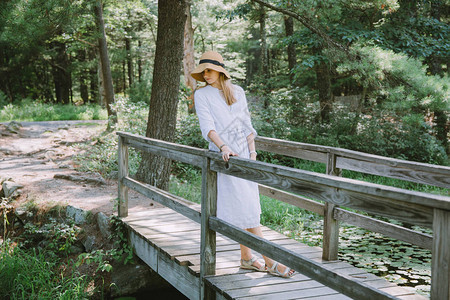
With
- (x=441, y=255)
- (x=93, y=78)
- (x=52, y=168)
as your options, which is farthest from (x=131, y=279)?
(x=93, y=78)

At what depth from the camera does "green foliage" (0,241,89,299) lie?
4.97m

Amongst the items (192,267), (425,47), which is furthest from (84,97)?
(192,267)

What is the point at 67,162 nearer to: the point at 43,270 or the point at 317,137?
the point at 43,270

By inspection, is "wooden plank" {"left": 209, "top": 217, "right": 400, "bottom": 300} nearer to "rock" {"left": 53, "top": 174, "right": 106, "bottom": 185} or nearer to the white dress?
the white dress

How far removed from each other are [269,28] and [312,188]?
23.8 metres

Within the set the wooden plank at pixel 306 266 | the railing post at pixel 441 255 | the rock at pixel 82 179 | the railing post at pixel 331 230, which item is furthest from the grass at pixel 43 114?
the railing post at pixel 441 255

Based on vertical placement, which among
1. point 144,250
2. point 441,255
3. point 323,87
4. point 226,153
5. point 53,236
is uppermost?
point 323,87

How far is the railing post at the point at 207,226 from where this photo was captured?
12.3 feet

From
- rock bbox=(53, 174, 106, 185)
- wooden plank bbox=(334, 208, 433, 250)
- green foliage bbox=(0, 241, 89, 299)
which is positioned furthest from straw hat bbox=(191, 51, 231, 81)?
rock bbox=(53, 174, 106, 185)

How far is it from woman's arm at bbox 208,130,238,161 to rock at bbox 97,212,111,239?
277 centimetres

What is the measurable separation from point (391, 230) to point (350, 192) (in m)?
1.39

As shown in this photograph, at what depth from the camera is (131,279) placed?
5434 millimetres

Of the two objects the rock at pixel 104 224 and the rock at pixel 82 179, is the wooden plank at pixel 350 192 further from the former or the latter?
the rock at pixel 82 179

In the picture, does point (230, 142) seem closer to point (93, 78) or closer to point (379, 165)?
point (379, 165)
